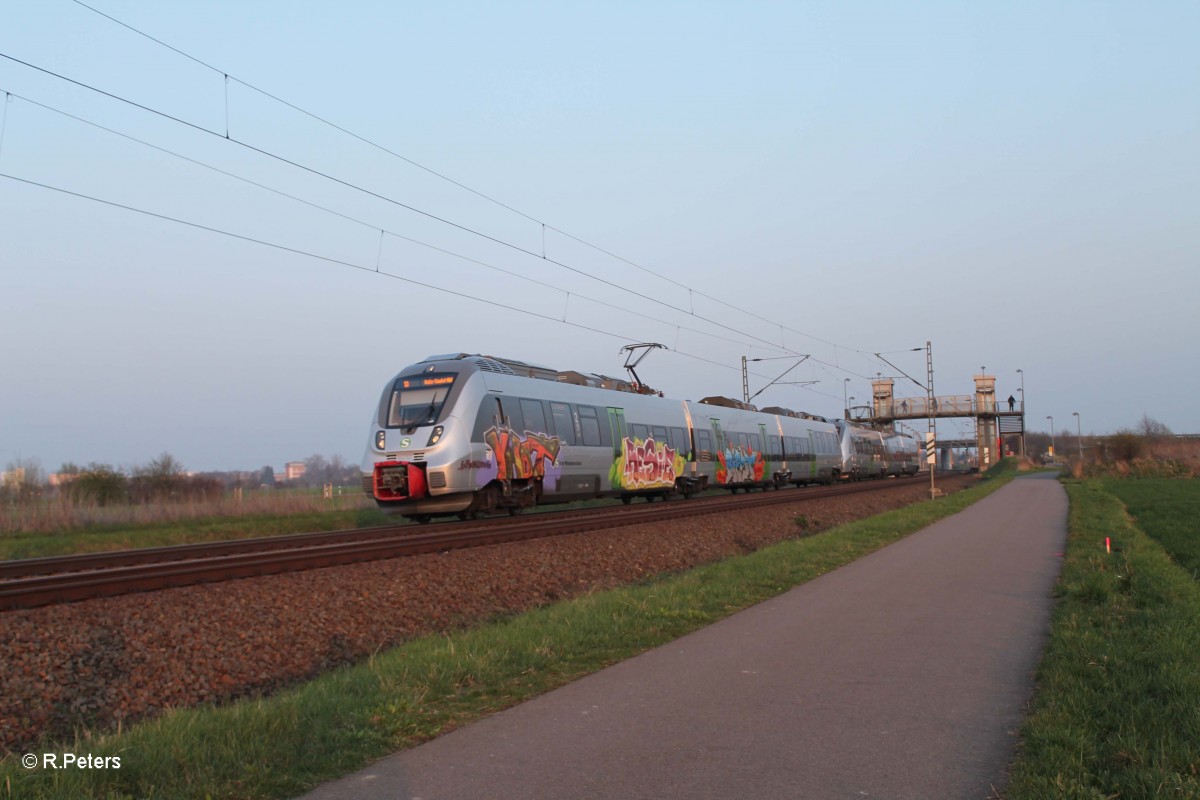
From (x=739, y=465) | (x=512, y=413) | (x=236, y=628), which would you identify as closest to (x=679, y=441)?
(x=739, y=465)

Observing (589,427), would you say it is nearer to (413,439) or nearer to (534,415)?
(534,415)

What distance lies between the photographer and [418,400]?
20.4 meters

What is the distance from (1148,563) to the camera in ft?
42.9

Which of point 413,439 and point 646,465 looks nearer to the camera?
point 413,439

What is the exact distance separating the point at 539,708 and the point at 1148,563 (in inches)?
412

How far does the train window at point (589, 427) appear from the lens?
25.1 meters

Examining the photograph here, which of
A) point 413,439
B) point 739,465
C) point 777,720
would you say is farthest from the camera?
point 739,465

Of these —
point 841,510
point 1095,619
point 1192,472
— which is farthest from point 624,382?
point 1192,472

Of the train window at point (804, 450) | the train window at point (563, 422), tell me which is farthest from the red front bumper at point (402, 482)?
the train window at point (804, 450)

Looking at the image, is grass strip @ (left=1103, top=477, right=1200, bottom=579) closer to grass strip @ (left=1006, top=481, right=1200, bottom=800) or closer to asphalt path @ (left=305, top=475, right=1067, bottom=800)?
grass strip @ (left=1006, top=481, right=1200, bottom=800)

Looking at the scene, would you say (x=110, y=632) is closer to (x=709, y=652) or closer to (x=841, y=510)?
(x=709, y=652)

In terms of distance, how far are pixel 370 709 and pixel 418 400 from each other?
14610 mm

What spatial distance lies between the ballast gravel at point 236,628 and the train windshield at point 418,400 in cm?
577

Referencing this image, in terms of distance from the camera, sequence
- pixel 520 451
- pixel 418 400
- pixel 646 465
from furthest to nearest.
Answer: pixel 646 465 → pixel 520 451 → pixel 418 400
